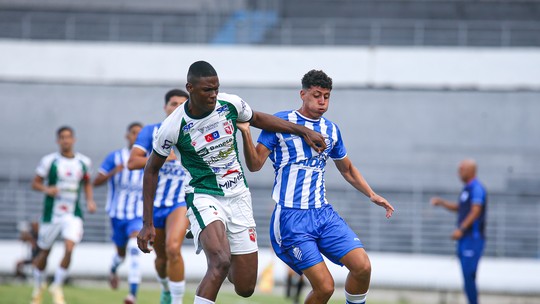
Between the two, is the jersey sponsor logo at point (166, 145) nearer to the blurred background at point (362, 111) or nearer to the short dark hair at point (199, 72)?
the short dark hair at point (199, 72)

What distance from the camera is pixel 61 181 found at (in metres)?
13.4

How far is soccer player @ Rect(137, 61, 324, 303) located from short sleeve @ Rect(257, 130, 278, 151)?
0.69 ft

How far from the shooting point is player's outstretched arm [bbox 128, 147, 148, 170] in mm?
9102

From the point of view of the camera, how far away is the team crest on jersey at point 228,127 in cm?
732

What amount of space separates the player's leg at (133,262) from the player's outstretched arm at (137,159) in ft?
8.11

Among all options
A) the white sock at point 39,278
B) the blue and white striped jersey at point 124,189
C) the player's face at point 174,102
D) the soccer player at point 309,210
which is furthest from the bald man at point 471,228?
the soccer player at point 309,210

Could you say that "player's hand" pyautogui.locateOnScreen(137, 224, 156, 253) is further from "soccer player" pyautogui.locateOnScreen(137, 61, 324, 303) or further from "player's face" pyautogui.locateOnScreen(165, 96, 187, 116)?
"player's face" pyautogui.locateOnScreen(165, 96, 187, 116)

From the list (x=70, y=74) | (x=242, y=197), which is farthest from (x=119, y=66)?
(x=242, y=197)

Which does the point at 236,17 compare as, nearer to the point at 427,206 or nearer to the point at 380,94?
the point at 380,94

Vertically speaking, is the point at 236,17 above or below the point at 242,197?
above

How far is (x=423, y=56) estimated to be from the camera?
22.2 m

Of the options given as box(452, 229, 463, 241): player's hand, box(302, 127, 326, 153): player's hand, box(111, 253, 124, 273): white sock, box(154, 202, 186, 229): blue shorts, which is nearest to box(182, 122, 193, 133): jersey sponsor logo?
box(302, 127, 326, 153): player's hand

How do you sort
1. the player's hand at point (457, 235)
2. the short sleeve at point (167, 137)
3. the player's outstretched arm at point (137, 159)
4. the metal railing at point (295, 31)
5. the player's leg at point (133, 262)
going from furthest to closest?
the metal railing at point (295, 31) < the player's hand at point (457, 235) < the player's leg at point (133, 262) < the player's outstretched arm at point (137, 159) < the short sleeve at point (167, 137)

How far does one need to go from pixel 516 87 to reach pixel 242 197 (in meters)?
15.7
